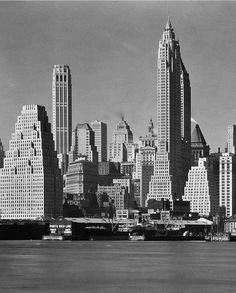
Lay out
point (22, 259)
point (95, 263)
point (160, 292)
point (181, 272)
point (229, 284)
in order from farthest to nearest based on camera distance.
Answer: point (22, 259) → point (95, 263) → point (181, 272) → point (229, 284) → point (160, 292)

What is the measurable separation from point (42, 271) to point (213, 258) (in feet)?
104

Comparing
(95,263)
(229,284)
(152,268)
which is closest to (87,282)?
(229,284)

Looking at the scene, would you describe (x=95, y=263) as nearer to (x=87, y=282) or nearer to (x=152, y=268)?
(x=152, y=268)

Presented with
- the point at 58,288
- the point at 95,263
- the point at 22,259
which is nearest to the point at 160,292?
the point at 58,288

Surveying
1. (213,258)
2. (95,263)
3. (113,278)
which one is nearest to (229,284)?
(113,278)

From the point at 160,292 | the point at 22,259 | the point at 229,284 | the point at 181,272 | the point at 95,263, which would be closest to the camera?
the point at 160,292

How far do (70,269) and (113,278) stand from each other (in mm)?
11334

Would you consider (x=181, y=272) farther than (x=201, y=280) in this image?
Yes

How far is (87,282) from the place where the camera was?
84750 mm

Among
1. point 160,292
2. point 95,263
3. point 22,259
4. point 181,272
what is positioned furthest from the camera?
point 22,259

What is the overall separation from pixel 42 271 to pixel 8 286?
15.3 metres

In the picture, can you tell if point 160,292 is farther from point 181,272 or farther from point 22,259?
point 22,259

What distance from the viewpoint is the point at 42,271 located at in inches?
3792

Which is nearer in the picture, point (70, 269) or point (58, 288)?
point (58, 288)
